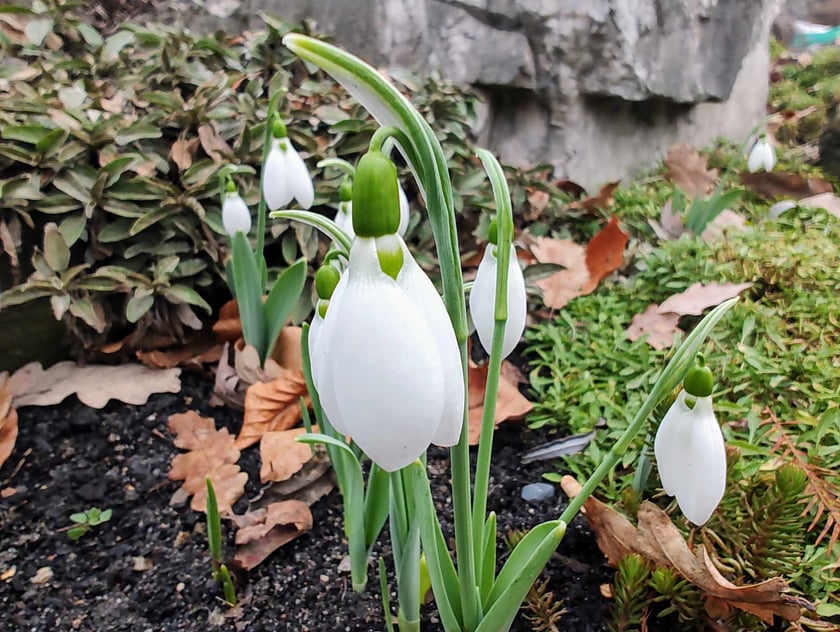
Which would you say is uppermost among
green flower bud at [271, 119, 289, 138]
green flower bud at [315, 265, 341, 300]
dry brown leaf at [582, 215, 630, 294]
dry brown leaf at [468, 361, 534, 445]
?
green flower bud at [271, 119, 289, 138]

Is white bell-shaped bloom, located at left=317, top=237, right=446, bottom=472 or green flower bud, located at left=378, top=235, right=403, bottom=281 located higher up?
green flower bud, located at left=378, top=235, right=403, bottom=281

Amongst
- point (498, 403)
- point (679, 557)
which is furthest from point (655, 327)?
point (679, 557)

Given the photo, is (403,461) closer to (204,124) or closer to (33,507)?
(33,507)

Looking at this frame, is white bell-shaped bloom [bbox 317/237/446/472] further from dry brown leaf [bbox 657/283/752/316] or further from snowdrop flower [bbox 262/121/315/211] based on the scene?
dry brown leaf [bbox 657/283/752/316]

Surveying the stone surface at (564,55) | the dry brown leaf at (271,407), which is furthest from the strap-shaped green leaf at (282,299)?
the stone surface at (564,55)

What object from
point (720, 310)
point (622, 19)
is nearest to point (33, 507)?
point (720, 310)

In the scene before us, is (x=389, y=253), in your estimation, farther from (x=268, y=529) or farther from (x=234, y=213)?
(x=234, y=213)

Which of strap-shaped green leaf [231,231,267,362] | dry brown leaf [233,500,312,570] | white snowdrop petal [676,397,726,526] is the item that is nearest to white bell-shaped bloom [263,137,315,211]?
strap-shaped green leaf [231,231,267,362]

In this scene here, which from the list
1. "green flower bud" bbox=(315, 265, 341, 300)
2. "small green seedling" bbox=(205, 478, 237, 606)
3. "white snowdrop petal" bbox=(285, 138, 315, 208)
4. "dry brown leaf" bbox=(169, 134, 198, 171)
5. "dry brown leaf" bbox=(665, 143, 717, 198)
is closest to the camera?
"green flower bud" bbox=(315, 265, 341, 300)
